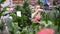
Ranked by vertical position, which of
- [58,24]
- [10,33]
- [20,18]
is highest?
[58,24]

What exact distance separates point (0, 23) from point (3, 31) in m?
0.05

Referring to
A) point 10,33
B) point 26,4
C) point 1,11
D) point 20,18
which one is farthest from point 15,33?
point 26,4

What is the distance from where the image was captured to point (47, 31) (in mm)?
419

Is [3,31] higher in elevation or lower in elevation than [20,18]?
higher

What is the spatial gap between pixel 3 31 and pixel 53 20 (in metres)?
0.30

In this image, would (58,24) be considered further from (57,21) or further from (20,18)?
(20,18)

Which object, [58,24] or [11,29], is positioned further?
[11,29]

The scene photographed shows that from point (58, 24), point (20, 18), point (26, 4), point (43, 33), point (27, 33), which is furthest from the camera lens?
point (26, 4)

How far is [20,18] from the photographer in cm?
190

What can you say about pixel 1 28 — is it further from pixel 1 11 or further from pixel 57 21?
pixel 57 21

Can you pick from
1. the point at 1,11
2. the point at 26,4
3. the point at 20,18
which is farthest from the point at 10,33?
the point at 26,4

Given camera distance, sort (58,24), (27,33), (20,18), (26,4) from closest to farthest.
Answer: (58,24), (27,33), (20,18), (26,4)

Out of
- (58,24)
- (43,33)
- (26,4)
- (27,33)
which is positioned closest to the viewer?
(43,33)

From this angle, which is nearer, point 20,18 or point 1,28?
point 1,28
